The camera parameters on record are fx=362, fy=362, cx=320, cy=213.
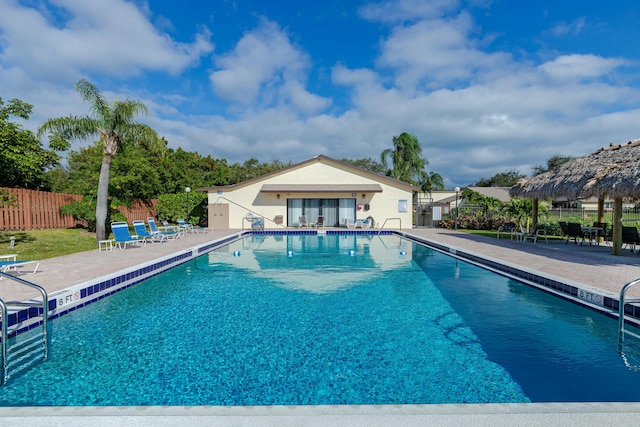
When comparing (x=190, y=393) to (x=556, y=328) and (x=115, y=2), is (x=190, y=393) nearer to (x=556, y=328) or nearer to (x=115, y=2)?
(x=556, y=328)

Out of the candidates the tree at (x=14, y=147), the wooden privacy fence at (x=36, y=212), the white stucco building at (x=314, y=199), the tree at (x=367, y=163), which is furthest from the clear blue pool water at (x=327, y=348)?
the tree at (x=367, y=163)

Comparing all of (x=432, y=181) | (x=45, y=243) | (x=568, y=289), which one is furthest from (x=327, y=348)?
(x=432, y=181)

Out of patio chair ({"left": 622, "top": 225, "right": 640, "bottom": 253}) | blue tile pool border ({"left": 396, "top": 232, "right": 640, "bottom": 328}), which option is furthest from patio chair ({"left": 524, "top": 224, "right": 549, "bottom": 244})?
blue tile pool border ({"left": 396, "top": 232, "right": 640, "bottom": 328})

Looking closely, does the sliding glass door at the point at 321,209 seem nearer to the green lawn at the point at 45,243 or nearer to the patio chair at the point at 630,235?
the green lawn at the point at 45,243

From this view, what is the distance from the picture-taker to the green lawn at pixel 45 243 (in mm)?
11469

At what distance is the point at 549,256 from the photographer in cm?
1105

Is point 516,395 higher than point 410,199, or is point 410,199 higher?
point 410,199

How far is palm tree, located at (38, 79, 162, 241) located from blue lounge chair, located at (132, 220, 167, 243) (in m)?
1.58

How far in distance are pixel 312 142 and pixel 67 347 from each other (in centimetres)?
4801

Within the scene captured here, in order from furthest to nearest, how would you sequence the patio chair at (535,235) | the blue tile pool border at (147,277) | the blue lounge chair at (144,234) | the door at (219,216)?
1. the door at (219,216)
2. the patio chair at (535,235)
3. the blue lounge chair at (144,234)
4. the blue tile pool border at (147,277)

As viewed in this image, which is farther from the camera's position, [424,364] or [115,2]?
[115,2]

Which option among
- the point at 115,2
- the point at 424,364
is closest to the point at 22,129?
the point at 115,2

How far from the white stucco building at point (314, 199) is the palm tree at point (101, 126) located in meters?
9.31

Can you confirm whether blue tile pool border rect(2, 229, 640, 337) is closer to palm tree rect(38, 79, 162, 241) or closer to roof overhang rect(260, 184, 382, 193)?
palm tree rect(38, 79, 162, 241)
